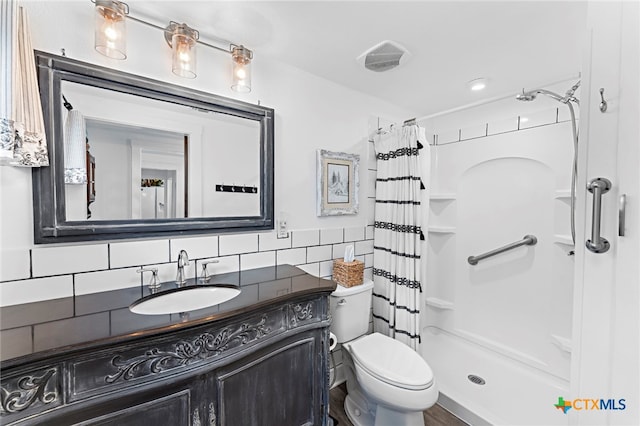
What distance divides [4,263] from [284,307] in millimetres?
1043

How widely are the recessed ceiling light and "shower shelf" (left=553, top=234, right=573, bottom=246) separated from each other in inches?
48.1

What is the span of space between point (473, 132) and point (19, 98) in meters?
2.88

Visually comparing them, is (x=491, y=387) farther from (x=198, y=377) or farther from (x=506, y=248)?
(x=198, y=377)

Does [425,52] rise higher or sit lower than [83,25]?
higher

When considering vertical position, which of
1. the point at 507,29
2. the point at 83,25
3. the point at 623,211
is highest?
the point at 507,29

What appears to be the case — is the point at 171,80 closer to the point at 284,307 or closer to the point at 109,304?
the point at 109,304

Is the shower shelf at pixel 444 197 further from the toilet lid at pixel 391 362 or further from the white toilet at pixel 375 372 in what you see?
the toilet lid at pixel 391 362

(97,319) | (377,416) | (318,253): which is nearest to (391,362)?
(377,416)

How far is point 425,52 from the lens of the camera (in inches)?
60.9

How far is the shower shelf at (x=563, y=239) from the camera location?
1.89 meters

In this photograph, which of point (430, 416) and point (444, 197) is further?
point (444, 197)

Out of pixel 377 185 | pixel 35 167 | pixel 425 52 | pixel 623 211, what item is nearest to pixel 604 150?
pixel 623 211

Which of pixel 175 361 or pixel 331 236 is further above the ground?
pixel 331 236

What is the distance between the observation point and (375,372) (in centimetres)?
145
